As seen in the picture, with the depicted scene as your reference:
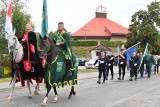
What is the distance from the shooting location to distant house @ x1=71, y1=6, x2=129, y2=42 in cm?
8806

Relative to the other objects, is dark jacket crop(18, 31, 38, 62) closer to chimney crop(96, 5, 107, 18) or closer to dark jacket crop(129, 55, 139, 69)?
dark jacket crop(129, 55, 139, 69)

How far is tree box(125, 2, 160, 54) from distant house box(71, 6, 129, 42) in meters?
36.6

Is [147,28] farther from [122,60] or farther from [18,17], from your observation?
[122,60]

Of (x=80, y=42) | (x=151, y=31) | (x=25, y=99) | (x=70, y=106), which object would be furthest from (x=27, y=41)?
(x=80, y=42)

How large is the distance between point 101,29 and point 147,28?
41.8 meters

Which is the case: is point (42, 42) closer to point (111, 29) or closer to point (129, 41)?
point (129, 41)

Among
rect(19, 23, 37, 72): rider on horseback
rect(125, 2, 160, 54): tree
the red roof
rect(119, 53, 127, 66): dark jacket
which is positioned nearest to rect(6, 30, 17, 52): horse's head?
rect(19, 23, 37, 72): rider on horseback

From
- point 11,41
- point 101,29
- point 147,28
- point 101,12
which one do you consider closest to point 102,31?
point 101,29

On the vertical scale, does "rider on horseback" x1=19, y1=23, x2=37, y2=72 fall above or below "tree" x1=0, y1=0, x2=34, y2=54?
below

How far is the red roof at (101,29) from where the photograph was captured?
3487 inches

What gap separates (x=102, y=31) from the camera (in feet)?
294

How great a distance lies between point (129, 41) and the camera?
50562 mm

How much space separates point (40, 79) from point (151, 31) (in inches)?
1444

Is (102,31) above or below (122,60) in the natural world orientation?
above
